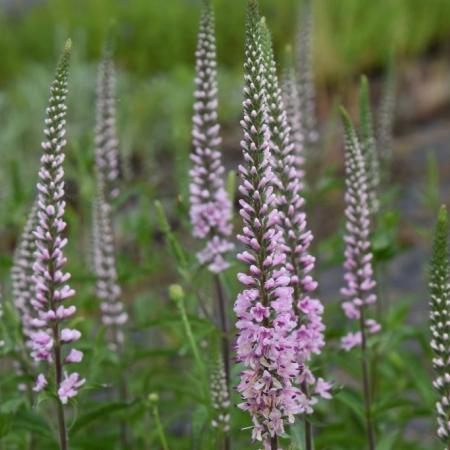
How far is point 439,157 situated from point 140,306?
7111mm

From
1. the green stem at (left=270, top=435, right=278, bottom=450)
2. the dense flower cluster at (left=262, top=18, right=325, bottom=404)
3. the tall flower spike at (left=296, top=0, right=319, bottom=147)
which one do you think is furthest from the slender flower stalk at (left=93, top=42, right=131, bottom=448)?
the green stem at (left=270, top=435, right=278, bottom=450)

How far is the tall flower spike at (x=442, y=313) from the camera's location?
395 centimetres

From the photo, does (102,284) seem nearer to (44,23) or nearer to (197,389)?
(197,389)

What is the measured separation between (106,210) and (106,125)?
0.73 m

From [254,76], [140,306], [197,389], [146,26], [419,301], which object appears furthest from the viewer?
[146,26]

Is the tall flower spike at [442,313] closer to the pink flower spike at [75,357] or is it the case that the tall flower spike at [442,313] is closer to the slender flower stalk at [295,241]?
the slender flower stalk at [295,241]

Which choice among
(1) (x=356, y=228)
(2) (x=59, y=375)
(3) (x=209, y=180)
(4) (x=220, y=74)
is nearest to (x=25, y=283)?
(2) (x=59, y=375)

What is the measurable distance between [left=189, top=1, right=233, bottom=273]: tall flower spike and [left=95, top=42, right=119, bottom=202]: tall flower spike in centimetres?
120

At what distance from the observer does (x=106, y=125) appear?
671 centimetres

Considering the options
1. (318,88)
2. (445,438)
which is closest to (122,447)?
(445,438)

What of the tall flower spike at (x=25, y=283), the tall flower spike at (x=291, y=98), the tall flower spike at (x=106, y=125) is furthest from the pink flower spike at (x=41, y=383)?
the tall flower spike at (x=106, y=125)

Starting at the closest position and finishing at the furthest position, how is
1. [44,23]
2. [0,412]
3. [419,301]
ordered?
[0,412]
[419,301]
[44,23]

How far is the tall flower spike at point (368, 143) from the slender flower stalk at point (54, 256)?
255 centimetres

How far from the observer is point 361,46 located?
16.2m
